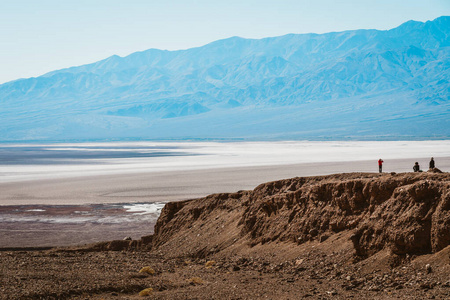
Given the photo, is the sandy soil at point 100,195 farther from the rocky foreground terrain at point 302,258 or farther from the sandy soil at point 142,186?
the rocky foreground terrain at point 302,258

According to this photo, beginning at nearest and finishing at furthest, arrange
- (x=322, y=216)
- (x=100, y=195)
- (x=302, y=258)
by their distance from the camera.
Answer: (x=302, y=258) < (x=322, y=216) < (x=100, y=195)

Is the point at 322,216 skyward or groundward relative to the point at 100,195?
skyward

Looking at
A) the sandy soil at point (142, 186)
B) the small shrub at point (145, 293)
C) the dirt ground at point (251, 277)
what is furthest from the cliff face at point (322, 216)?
the sandy soil at point (142, 186)

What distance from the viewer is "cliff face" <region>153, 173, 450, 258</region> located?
36.0 feet

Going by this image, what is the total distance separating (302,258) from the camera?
13070 millimetres

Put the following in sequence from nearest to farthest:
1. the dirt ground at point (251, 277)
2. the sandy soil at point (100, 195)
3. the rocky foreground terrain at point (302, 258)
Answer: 1. the dirt ground at point (251, 277)
2. the rocky foreground terrain at point (302, 258)
3. the sandy soil at point (100, 195)

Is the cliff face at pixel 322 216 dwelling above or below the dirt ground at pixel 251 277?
above

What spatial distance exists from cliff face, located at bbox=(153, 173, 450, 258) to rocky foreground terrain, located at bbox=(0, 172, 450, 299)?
25mm

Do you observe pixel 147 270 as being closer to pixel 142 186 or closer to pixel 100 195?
pixel 100 195

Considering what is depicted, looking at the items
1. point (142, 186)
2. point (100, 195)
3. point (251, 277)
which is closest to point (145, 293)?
point (251, 277)

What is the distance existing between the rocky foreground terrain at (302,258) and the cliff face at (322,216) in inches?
1.0

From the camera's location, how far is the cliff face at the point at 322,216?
10984 mm

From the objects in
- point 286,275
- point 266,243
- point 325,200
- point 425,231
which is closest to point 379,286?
point 425,231

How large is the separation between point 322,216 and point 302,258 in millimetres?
1195
